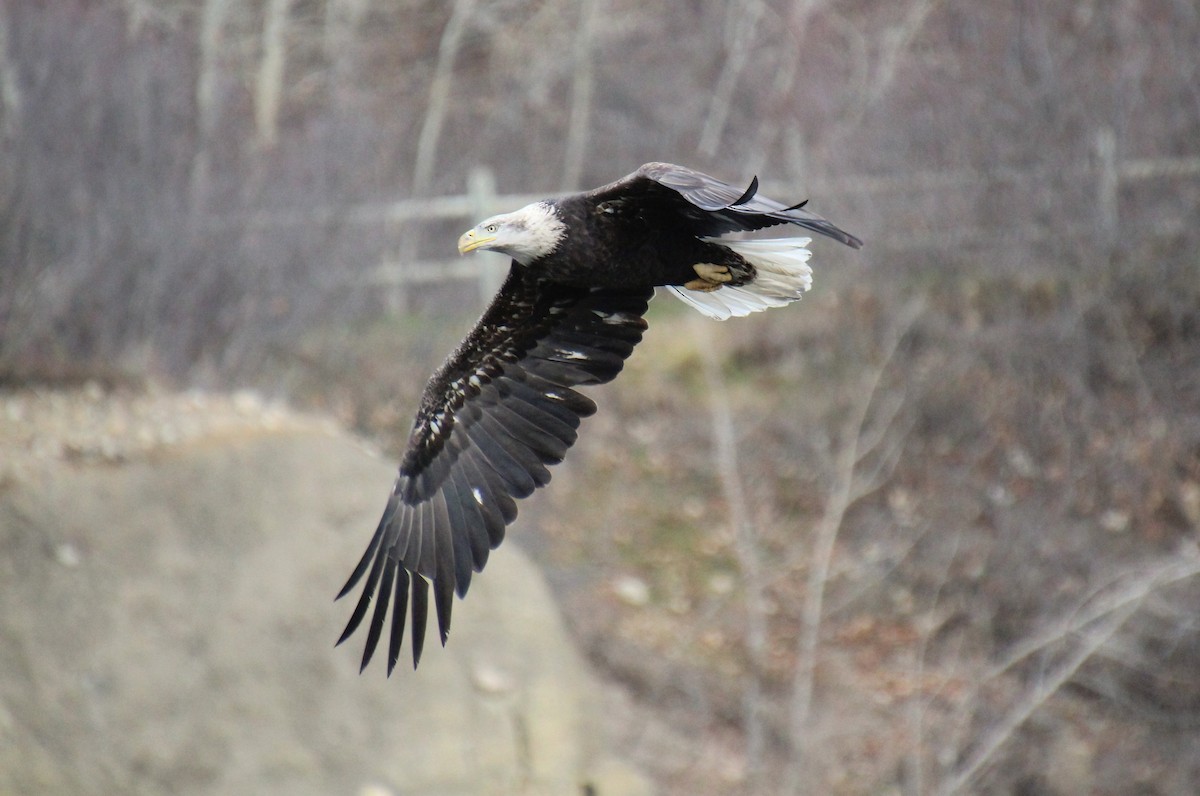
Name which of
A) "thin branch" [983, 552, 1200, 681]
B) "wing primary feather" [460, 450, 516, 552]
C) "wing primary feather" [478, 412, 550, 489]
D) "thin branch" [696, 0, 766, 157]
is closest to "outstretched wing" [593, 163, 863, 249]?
"wing primary feather" [478, 412, 550, 489]

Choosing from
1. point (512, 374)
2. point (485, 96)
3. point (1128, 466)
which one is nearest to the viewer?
point (512, 374)

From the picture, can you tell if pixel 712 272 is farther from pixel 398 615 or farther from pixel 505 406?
pixel 398 615

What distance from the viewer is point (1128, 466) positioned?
10367mm

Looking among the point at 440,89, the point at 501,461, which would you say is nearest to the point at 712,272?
the point at 501,461

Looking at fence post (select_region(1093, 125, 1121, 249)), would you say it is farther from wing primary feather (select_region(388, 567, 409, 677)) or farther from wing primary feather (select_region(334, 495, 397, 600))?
wing primary feather (select_region(388, 567, 409, 677))

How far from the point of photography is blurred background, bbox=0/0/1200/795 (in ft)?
31.4

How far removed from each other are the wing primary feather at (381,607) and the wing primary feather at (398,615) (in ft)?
0.09

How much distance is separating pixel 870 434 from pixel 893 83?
3.03m

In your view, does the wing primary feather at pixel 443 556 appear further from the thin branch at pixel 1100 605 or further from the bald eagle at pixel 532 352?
the thin branch at pixel 1100 605

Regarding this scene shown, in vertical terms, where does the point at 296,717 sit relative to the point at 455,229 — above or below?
below

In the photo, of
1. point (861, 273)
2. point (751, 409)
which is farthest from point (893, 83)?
point (751, 409)

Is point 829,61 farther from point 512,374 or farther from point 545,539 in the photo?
point 512,374

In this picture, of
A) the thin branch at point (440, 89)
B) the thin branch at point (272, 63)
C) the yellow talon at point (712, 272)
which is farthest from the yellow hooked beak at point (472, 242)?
the thin branch at point (440, 89)

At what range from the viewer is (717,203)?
4.27m
